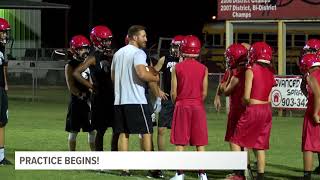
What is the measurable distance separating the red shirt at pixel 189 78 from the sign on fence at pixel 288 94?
40.8 ft

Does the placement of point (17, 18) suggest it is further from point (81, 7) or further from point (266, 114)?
point (266, 114)

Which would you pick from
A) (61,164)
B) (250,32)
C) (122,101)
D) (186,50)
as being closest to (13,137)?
(122,101)

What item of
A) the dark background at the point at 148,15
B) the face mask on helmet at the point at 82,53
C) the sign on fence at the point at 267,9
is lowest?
the face mask on helmet at the point at 82,53

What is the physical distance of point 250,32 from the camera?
41.9 metres

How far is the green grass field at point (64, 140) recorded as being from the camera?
12.1 meters

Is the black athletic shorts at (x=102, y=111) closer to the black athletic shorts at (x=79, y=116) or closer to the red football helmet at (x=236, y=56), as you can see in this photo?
the black athletic shorts at (x=79, y=116)

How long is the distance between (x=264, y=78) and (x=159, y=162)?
348 cm

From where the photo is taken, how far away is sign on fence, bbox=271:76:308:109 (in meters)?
23.4

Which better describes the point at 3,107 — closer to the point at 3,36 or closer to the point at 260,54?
the point at 3,36

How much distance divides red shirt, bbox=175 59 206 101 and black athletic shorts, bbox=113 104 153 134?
0.82m

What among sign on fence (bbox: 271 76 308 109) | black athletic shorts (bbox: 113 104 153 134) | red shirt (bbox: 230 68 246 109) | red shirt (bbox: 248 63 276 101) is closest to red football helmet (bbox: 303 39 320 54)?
red shirt (bbox: 230 68 246 109)

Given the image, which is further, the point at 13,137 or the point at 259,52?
the point at 13,137

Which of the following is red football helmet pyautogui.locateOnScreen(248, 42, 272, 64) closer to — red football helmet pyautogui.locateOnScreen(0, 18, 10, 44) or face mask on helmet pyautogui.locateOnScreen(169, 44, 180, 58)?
face mask on helmet pyautogui.locateOnScreen(169, 44, 180, 58)

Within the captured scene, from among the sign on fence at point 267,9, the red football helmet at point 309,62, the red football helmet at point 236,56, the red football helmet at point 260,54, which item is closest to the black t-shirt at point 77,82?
the red football helmet at point 236,56
